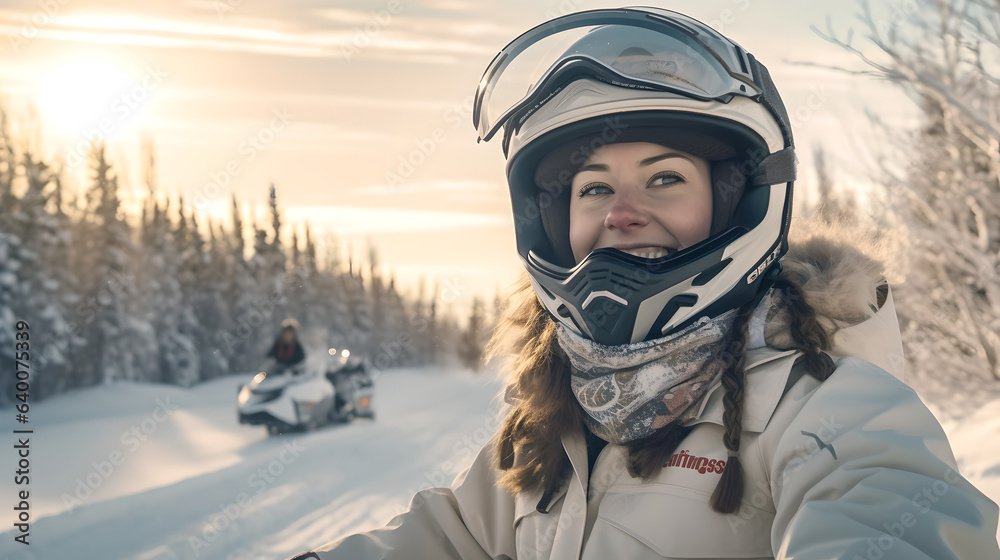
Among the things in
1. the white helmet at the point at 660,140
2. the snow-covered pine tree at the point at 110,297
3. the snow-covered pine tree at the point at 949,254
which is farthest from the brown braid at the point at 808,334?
the snow-covered pine tree at the point at 110,297

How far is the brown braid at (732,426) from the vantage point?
1.51 metres

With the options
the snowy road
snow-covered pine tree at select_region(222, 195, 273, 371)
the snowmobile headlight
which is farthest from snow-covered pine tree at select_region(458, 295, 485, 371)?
the snowmobile headlight

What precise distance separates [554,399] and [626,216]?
0.53 meters

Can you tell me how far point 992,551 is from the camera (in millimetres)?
1145

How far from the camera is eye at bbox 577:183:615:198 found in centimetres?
204

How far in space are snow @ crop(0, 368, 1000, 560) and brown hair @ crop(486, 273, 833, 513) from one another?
25 cm

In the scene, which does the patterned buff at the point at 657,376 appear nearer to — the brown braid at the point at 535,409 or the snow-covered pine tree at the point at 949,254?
the brown braid at the point at 535,409

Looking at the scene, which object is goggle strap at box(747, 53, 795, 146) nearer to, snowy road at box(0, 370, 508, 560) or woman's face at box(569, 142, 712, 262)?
woman's face at box(569, 142, 712, 262)

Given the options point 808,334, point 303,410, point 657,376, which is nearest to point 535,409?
point 657,376

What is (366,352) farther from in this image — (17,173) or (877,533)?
(877,533)

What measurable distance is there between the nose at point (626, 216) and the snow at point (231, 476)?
0.80 m

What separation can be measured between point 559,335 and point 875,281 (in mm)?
814

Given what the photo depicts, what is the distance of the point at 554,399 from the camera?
6.59 feet

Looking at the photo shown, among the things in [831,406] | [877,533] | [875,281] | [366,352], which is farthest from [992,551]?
[366,352]
